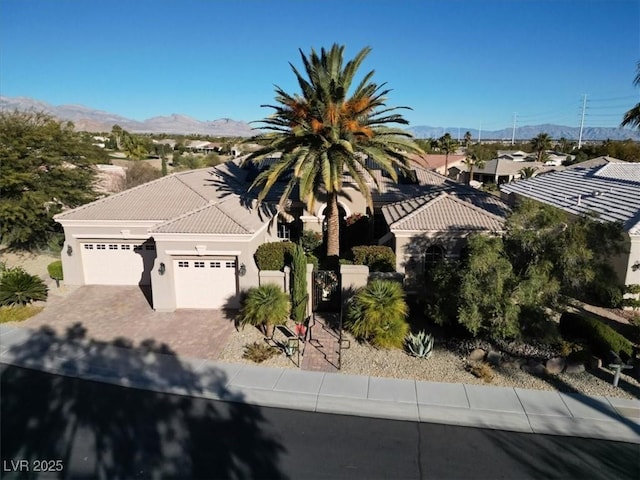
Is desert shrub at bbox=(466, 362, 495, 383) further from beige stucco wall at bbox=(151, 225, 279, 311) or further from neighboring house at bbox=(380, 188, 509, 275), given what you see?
beige stucco wall at bbox=(151, 225, 279, 311)

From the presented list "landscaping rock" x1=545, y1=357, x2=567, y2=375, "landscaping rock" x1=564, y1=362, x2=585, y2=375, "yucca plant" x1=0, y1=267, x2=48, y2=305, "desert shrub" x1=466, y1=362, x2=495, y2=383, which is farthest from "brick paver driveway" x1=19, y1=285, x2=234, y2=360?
"landscaping rock" x1=564, y1=362, x2=585, y2=375

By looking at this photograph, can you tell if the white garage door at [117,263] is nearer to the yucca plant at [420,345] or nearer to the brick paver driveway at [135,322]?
the brick paver driveway at [135,322]

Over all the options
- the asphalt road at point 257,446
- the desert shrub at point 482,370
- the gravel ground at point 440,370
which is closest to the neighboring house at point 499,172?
the gravel ground at point 440,370

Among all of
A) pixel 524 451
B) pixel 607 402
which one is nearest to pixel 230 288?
pixel 524 451

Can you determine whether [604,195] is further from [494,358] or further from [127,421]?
[127,421]

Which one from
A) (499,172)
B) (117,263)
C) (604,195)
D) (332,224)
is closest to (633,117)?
(604,195)

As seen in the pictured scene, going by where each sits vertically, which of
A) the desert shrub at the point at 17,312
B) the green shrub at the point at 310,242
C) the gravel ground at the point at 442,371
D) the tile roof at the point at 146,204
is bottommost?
the gravel ground at the point at 442,371
